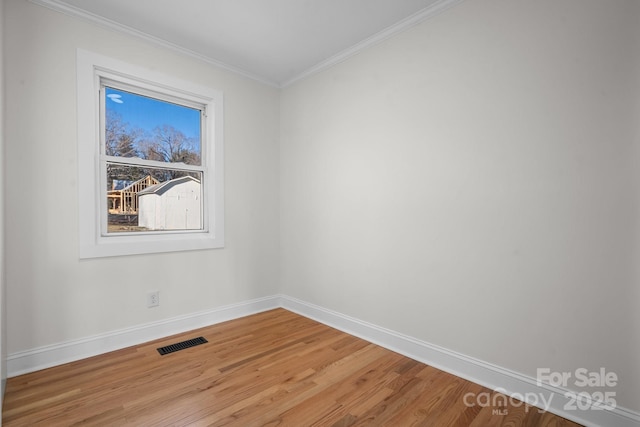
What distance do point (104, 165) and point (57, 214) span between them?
50 cm

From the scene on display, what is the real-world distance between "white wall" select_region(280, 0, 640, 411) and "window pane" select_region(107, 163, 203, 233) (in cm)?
142

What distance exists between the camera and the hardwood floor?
1672mm

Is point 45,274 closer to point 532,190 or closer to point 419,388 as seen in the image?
point 419,388

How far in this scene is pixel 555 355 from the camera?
5.76ft

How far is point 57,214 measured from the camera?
2.25 metres

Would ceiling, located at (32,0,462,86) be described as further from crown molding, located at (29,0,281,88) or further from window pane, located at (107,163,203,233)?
window pane, located at (107,163,203,233)

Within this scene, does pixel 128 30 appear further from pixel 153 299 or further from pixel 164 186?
pixel 153 299

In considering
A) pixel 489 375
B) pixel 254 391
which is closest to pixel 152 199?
pixel 254 391

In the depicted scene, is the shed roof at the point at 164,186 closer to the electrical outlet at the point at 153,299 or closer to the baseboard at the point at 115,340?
the electrical outlet at the point at 153,299

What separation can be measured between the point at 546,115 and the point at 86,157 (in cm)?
316

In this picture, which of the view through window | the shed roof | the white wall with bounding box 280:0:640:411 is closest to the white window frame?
the view through window

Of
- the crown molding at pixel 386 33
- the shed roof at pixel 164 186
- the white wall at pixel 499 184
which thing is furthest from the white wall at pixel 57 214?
the white wall at pixel 499 184

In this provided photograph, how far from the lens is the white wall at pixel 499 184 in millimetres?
1585

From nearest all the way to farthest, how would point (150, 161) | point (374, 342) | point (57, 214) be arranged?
point (57, 214) → point (374, 342) → point (150, 161)
